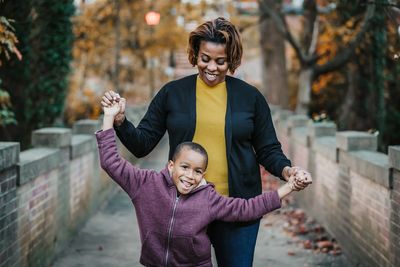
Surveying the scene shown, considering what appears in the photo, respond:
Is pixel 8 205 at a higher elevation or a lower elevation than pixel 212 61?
lower

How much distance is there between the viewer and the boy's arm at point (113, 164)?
11.3ft

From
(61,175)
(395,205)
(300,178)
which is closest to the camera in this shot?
(300,178)

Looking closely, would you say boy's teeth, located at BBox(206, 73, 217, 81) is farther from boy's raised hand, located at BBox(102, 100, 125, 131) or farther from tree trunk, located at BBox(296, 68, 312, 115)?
tree trunk, located at BBox(296, 68, 312, 115)

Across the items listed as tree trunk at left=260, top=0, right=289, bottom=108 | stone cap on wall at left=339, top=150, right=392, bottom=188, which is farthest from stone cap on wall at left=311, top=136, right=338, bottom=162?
tree trunk at left=260, top=0, right=289, bottom=108

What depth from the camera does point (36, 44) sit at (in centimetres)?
1034

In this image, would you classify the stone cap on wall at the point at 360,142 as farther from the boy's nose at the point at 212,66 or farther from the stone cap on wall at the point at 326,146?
the boy's nose at the point at 212,66

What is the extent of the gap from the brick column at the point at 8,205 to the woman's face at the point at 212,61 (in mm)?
1776

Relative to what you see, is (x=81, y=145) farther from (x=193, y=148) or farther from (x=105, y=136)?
(x=193, y=148)

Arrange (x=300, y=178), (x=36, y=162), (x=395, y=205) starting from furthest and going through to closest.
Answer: (x=36, y=162)
(x=395, y=205)
(x=300, y=178)

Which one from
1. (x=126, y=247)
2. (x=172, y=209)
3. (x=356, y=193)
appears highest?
(x=172, y=209)

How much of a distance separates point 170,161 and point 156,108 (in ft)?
1.37

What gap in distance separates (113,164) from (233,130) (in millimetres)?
658

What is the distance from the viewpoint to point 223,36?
3.61m

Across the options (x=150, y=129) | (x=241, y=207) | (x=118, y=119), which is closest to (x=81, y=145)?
(x=150, y=129)
